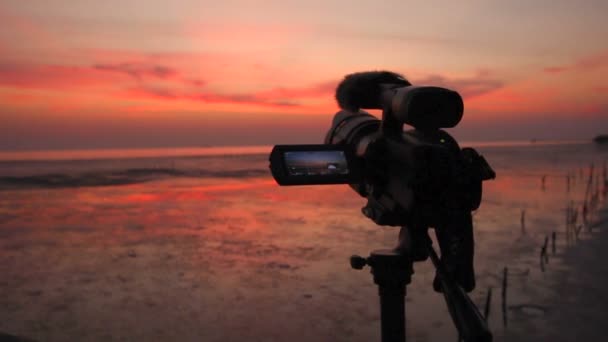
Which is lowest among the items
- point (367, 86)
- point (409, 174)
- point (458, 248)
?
point (458, 248)

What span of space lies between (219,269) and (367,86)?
987cm

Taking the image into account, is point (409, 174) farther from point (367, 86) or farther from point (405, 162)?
point (367, 86)

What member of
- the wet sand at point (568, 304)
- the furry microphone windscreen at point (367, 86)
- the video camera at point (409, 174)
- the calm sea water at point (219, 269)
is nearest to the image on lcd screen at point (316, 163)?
the video camera at point (409, 174)

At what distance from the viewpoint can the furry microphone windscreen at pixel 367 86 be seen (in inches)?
61.2

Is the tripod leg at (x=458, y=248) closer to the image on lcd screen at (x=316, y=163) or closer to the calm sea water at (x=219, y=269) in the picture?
the image on lcd screen at (x=316, y=163)

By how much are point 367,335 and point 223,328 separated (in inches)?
92.8

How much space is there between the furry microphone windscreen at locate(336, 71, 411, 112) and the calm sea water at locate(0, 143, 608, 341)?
6.42m

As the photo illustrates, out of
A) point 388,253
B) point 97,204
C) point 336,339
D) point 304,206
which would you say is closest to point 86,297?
point 336,339

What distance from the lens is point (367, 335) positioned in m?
7.44

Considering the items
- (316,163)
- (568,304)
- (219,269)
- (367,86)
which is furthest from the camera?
(219,269)

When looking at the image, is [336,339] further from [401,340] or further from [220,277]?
[401,340]

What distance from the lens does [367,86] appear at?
158cm

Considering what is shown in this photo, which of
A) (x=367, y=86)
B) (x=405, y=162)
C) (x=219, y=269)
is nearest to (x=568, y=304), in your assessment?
(x=219, y=269)

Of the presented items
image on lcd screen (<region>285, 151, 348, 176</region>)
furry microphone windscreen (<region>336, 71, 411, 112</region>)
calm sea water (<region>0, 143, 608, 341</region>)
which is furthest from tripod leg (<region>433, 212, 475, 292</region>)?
calm sea water (<region>0, 143, 608, 341</region>)
